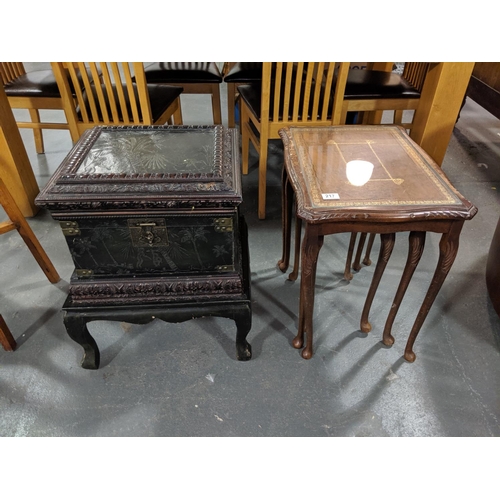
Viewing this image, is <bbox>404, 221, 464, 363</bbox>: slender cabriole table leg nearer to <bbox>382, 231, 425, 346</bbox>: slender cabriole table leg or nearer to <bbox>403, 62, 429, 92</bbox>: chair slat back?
<bbox>382, 231, 425, 346</bbox>: slender cabriole table leg

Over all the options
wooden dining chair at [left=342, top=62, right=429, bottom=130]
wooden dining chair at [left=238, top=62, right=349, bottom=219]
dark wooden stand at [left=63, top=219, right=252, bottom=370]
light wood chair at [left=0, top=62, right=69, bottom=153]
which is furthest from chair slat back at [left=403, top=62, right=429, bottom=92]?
light wood chair at [left=0, top=62, right=69, bottom=153]

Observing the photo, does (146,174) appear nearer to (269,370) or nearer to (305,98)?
(269,370)

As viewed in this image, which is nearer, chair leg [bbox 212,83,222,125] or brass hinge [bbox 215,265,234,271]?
brass hinge [bbox 215,265,234,271]

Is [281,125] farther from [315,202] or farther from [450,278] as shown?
[450,278]

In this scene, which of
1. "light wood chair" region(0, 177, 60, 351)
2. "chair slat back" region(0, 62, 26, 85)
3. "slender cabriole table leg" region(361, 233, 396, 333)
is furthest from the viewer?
"chair slat back" region(0, 62, 26, 85)

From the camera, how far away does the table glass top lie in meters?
1.13

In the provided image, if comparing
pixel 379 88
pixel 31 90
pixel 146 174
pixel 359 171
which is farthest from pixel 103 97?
pixel 379 88

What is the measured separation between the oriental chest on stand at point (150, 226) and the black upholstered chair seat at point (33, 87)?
40.7 inches

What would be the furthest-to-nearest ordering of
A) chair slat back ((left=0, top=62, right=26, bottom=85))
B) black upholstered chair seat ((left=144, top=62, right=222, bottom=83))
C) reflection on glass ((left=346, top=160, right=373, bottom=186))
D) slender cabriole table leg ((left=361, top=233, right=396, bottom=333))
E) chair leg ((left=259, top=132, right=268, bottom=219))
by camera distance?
black upholstered chair seat ((left=144, top=62, right=222, bottom=83)) < chair slat back ((left=0, top=62, right=26, bottom=85)) < chair leg ((left=259, top=132, right=268, bottom=219)) < slender cabriole table leg ((left=361, top=233, right=396, bottom=333)) < reflection on glass ((left=346, top=160, right=373, bottom=186))

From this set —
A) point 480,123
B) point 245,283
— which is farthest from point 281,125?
point 480,123

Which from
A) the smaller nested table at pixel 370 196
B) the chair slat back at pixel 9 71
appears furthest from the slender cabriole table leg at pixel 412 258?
the chair slat back at pixel 9 71

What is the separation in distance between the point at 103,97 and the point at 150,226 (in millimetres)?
1066

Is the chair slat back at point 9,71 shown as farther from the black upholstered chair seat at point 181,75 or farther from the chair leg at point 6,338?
the chair leg at point 6,338

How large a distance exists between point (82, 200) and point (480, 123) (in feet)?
11.8
